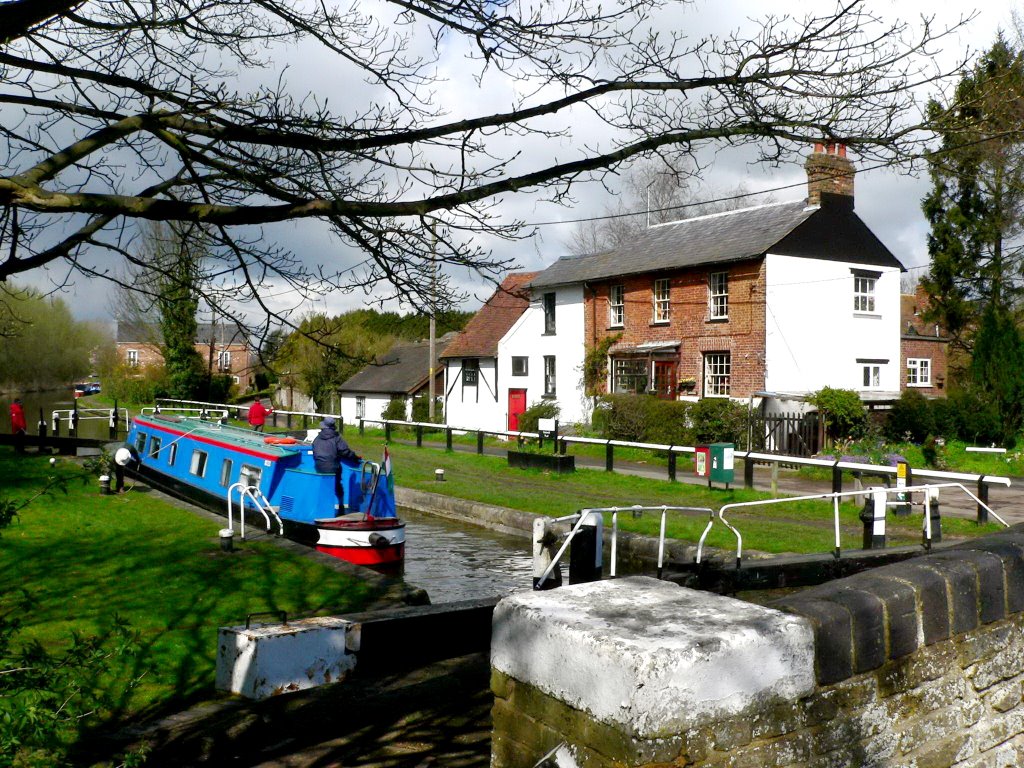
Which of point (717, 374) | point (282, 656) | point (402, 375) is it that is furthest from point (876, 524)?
point (402, 375)

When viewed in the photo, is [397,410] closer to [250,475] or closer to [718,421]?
[718,421]

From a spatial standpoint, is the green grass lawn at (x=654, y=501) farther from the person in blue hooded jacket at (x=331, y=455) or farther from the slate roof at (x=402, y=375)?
the slate roof at (x=402, y=375)

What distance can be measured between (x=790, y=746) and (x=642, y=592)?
0.66 metres

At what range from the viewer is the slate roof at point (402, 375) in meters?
38.8

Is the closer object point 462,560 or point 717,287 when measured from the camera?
point 462,560

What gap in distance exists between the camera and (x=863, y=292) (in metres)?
27.5

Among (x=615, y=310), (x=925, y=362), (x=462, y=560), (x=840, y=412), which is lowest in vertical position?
(x=462, y=560)

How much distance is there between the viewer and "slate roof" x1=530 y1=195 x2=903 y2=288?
84.5ft

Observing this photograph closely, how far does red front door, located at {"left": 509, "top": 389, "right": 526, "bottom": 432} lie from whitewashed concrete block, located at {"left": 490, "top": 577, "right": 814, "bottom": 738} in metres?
30.2

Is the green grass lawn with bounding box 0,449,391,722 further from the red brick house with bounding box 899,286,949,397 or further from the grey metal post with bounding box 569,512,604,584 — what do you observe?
the red brick house with bounding box 899,286,949,397

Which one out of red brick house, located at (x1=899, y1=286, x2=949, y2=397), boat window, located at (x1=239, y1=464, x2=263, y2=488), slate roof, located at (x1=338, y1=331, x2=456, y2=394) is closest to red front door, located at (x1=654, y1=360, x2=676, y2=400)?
red brick house, located at (x1=899, y1=286, x2=949, y2=397)

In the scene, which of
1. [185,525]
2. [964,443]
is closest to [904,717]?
[185,525]

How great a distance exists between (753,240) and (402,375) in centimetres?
1851

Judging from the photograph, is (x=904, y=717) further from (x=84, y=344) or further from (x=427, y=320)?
(x=84, y=344)
